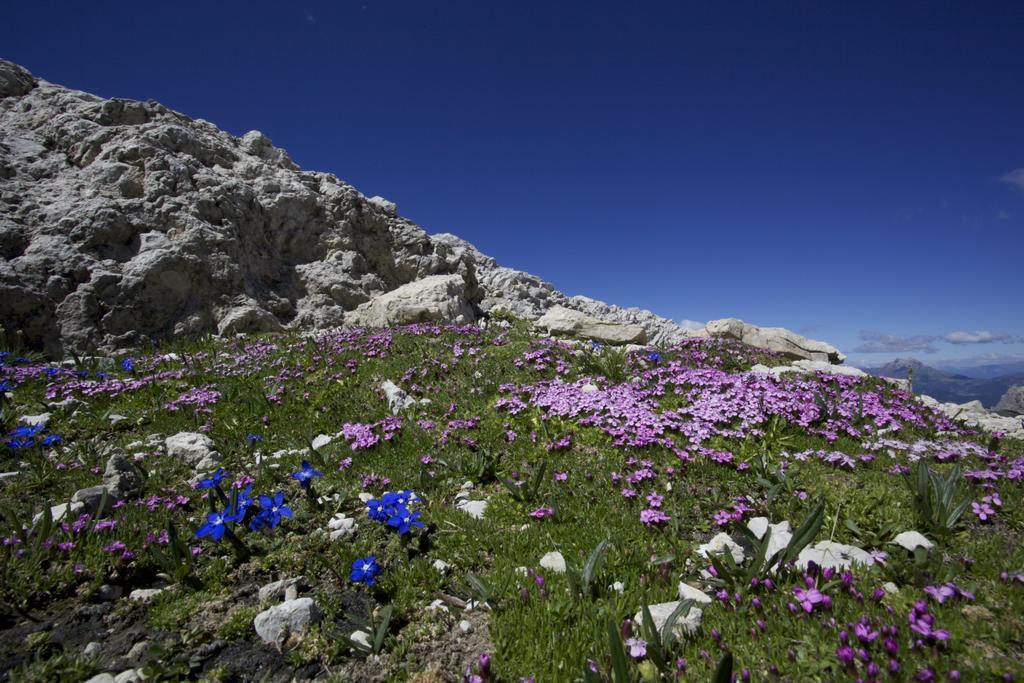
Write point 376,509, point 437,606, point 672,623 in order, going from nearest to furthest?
point 672,623, point 437,606, point 376,509

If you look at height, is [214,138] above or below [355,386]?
above

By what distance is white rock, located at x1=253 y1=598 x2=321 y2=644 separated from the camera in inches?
134

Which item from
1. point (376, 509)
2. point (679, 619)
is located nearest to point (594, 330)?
point (376, 509)

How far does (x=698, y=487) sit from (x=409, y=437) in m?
4.16

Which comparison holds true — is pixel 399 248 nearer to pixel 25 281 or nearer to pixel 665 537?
pixel 25 281

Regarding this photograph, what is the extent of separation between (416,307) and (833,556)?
46.1ft

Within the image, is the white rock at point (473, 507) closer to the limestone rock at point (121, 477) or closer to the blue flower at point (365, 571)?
the blue flower at point (365, 571)

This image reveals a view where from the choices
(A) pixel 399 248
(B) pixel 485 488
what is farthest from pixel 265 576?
(A) pixel 399 248

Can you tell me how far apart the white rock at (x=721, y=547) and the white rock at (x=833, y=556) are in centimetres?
48

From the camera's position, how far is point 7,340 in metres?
11.5

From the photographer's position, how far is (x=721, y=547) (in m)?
4.25

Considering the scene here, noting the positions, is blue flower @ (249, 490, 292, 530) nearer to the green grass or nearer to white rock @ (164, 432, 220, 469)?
the green grass

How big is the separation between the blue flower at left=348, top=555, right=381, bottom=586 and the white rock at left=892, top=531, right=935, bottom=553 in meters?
4.77

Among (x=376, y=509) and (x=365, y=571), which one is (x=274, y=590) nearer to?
(x=365, y=571)
